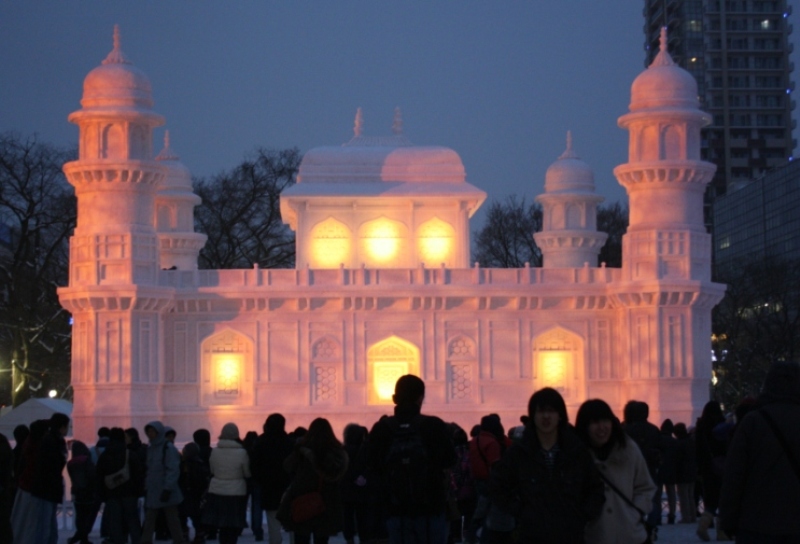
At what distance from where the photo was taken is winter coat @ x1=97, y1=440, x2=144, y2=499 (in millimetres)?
17969

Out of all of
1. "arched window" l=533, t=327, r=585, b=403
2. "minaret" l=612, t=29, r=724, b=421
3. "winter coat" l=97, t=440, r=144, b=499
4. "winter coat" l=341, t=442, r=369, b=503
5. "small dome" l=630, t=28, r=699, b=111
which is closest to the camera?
"winter coat" l=341, t=442, r=369, b=503

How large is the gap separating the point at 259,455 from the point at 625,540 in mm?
7877

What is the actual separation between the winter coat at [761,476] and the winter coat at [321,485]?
446 cm

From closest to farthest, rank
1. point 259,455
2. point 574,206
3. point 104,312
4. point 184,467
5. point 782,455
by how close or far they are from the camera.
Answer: point 782,455, point 259,455, point 184,467, point 104,312, point 574,206

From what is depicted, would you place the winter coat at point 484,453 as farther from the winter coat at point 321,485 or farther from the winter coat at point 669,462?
the winter coat at point 669,462

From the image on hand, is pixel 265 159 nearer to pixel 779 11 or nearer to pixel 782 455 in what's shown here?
pixel 779 11

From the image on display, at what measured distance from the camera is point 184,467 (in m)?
20.3

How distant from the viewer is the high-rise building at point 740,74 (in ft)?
319

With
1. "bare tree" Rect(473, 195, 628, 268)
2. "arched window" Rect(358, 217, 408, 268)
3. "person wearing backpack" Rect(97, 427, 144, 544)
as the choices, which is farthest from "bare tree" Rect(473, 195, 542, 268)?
"person wearing backpack" Rect(97, 427, 144, 544)

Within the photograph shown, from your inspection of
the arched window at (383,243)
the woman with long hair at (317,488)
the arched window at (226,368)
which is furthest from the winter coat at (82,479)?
the arched window at (383,243)

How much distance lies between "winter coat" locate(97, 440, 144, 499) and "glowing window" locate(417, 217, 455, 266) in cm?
2632

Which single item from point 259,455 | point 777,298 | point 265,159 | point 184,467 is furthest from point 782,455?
point 265,159

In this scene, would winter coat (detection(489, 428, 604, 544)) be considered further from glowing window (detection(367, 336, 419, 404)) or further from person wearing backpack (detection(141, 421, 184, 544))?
glowing window (detection(367, 336, 419, 404))

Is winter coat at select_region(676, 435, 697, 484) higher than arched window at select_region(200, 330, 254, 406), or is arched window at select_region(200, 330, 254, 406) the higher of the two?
arched window at select_region(200, 330, 254, 406)
